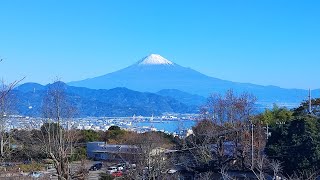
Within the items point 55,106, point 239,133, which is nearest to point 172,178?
point 55,106

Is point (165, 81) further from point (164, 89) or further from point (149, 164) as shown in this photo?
point (149, 164)

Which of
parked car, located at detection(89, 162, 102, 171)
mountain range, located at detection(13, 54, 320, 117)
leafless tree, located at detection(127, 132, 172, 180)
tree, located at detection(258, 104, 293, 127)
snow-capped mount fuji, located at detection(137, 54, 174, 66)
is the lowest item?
parked car, located at detection(89, 162, 102, 171)

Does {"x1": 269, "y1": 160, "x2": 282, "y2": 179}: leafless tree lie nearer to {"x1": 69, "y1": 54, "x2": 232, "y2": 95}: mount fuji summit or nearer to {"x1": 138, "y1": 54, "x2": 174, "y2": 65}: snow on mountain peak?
{"x1": 69, "y1": 54, "x2": 232, "y2": 95}: mount fuji summit

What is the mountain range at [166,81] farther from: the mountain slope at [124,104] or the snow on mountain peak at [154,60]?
the mountain slope at [124,104]

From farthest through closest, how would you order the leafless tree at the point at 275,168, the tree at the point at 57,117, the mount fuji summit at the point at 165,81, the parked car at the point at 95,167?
the mount fuji summit at the point at 165,81, the parked car at the point at 95,167, the tree at the point at 57,117, the leafless tree at the point at 275,168

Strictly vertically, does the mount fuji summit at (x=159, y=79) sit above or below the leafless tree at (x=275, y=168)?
above

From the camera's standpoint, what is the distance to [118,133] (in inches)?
1113

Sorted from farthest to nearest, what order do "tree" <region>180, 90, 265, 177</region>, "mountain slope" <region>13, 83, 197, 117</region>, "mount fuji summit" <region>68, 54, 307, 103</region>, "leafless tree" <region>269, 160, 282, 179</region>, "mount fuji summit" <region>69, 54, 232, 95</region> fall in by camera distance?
1. "mount fuji summit" <region>69, 54, 232, 95</region>
2. "mount fuji summit" <region>68, 54, 307, 103</region>
3. "mountain slope" <region>13, 83, 197, 117</region>
4. "tree" <region>180, 90, 265, 177</region>
5. "leafless tree" <region>269, 160, 282, 179</region>

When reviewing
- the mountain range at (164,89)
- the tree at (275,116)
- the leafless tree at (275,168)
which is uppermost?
the mountain range at (164,89)

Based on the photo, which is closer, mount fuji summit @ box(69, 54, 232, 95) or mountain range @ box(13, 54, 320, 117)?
mountain range @ box(13, 54, 320, 117)

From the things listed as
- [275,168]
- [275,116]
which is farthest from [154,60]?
[275,168]

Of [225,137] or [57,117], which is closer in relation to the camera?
[57,117]

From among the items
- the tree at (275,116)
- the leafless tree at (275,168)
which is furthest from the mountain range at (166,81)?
the leafless tree at (275,168)

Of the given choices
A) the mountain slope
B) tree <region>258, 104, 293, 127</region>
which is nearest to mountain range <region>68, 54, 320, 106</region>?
the mountain slope
